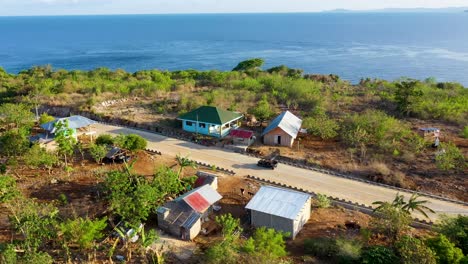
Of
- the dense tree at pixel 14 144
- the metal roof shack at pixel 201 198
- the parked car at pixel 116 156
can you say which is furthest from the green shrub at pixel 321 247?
the dense tree at pixel 14 144

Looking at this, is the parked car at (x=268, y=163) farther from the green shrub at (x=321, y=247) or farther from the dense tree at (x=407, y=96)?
the dense tree at (x=407, y=96)

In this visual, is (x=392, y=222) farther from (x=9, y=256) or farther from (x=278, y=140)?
(x=9, y=256)

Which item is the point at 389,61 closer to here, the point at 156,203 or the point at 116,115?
the point at 116,115

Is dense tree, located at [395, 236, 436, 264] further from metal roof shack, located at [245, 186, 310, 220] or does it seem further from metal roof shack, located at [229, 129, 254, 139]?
metal roof shack, located at [229, 129, 254, 139]

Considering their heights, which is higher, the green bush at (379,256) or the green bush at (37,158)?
the green bush at (37,158)

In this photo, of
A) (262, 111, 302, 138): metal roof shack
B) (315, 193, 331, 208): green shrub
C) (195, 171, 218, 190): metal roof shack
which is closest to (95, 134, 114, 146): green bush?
(195, 171, 218, 190): metal roof shack

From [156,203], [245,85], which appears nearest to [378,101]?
[245,85]

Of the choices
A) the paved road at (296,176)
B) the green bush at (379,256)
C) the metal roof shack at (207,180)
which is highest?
the metal roof shack at (207,180)
